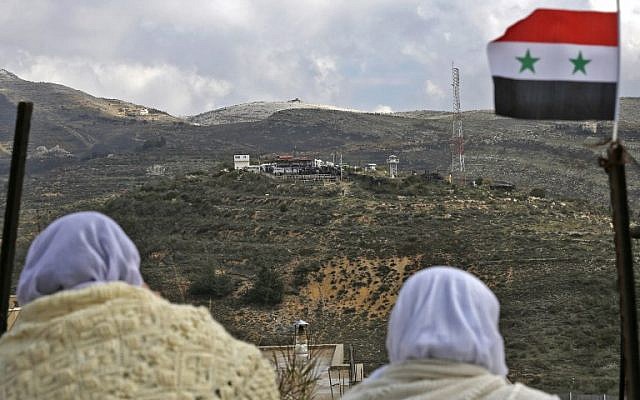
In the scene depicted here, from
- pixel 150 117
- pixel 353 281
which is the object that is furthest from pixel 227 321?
pixel 150 117

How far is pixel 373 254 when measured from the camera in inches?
1252

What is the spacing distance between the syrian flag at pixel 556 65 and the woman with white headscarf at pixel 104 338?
4.09 ft

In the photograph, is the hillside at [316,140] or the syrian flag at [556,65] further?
the hillside at [316,140]

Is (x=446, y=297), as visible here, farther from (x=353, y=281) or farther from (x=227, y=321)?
(x=353, y=281)

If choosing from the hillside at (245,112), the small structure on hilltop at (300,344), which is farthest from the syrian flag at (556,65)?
the hillside at (245,112)

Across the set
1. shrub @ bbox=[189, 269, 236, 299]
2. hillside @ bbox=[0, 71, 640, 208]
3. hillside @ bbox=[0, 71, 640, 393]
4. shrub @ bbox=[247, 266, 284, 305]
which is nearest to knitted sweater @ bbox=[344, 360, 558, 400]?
hillside @ bbox=[0, 71, 640, 393]

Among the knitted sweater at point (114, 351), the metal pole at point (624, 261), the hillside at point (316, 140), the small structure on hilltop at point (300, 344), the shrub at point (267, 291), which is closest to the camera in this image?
the knitted sweater at point (114, 351)

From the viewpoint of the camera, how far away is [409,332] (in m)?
2.45

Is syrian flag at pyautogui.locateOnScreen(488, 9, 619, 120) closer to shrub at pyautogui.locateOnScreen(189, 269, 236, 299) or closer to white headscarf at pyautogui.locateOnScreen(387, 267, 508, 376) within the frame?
white headscarf at pyautogui.locateOnScreen(387, 267, 508, 376)

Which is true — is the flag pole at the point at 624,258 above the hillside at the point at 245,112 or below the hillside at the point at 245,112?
below

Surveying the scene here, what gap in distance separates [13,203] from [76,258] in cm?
102

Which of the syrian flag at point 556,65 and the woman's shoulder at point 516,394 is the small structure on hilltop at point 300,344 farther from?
the woman's shoulder at point 516,394

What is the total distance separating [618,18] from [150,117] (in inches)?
3454

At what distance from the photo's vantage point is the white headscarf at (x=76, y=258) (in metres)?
2.61
